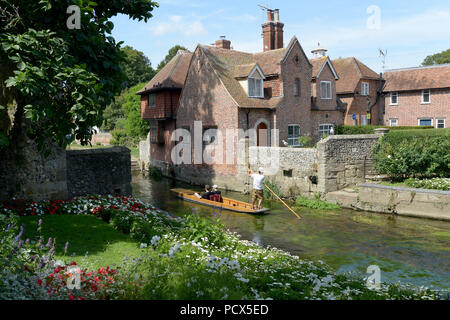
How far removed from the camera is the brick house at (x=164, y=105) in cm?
3259

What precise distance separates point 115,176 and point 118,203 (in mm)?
2465

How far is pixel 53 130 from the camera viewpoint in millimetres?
10180

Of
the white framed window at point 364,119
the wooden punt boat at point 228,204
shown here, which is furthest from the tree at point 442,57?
the wooden punt boat at point 228,204

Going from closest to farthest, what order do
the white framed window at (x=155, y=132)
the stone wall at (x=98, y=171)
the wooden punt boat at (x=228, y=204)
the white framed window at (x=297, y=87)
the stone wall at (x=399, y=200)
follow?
the stone wall at (x=98, y=171) → the stone wall at (x=399, y=200) → the wooden punt boat at (x=228, y=204) → the white framed window at (x=297, y=87) → the white framed window at (x=155, y=132)

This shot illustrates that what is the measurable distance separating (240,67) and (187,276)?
25.0m

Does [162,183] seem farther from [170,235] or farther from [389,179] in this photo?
[170,235]

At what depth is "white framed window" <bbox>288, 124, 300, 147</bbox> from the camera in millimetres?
30122

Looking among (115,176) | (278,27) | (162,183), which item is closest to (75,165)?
(115,176)

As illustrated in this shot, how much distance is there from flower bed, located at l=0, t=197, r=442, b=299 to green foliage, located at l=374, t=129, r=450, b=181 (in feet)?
43.9

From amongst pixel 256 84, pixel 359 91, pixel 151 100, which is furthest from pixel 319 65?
pixel 151 100

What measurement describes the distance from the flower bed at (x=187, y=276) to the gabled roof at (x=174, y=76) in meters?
23.3

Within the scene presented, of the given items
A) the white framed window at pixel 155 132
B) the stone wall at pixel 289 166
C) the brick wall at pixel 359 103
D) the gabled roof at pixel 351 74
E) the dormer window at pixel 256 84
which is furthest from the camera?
the gabled roof at pixel 351 74

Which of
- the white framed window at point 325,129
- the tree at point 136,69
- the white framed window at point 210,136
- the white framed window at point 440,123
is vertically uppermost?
the tree at point 136,69

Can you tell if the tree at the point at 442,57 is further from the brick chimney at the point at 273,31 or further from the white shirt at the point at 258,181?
the white shirt at the point at 258,181
